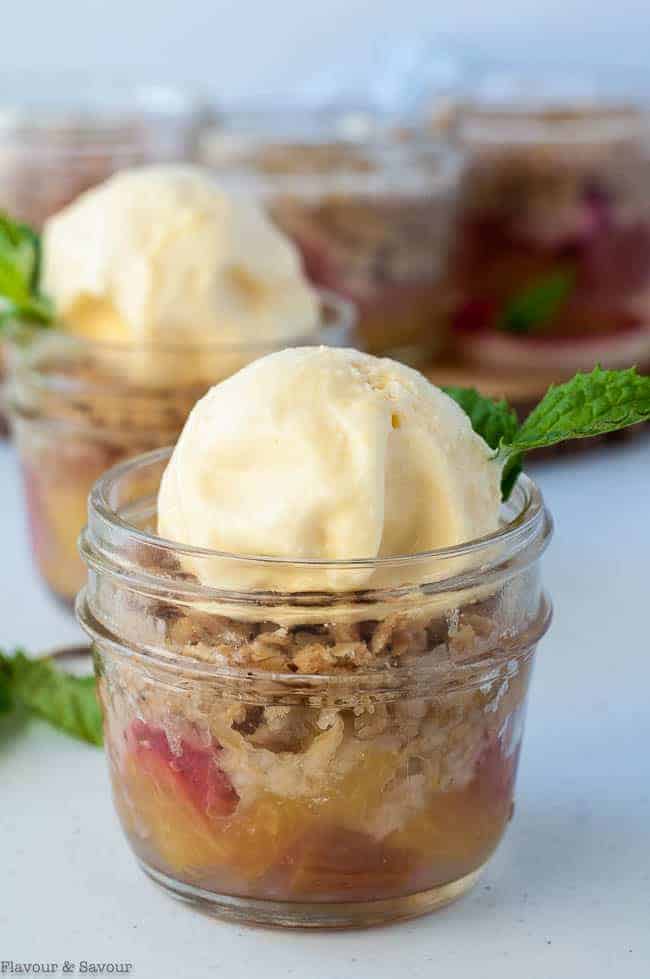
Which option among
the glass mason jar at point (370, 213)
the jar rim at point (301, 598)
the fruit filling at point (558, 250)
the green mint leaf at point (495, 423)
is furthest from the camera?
the fruit filling at point (558, 250)

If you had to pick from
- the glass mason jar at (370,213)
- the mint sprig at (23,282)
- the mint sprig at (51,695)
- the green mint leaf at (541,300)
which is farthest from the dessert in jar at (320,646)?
the green mint leaf at (541,300)

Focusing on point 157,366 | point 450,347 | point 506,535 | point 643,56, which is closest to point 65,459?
point 157,366

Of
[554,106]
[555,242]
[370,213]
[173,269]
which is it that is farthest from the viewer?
[554,106]

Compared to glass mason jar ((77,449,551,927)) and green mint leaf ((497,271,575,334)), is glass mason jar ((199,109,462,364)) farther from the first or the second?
glass mason jar ((77,449,551,927))

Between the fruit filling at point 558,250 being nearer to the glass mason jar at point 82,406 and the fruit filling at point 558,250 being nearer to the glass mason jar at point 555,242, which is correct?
the glass mason jar at point 555,242

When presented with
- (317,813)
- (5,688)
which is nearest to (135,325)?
(5,688)

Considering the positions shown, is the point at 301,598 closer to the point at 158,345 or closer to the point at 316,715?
the point at 316,715

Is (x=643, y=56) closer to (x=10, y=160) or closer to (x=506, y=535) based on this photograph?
(x=10, y=160)
